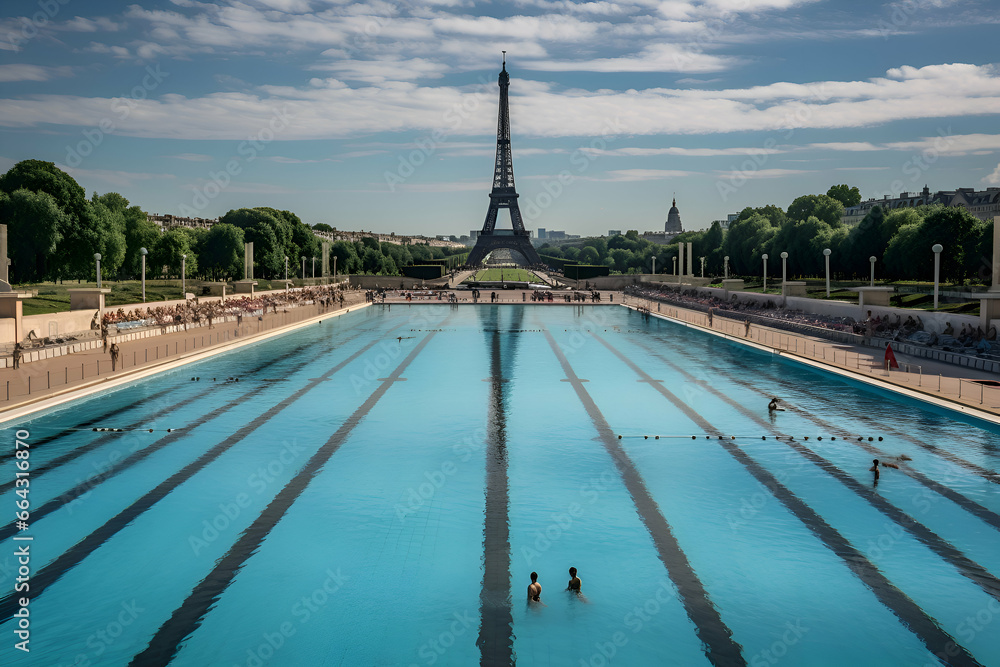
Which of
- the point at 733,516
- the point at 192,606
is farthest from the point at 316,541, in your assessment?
the point at 733,516

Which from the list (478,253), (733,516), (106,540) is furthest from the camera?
(478,253)

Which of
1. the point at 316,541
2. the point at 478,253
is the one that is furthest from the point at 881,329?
the point at 478,253

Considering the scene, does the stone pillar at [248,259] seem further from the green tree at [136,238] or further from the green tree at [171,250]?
the green tree at [136,238]

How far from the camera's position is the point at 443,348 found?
101ft

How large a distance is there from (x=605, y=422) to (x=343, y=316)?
105 ft

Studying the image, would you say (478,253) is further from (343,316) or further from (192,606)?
(192,606)

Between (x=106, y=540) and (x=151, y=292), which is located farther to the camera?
(x=151, y=292)

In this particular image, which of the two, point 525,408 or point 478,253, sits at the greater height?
point 478,253

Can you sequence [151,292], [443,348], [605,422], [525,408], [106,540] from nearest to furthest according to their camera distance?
[106,540] → [605,422] → [525,408] → [443,348] → [151,292]

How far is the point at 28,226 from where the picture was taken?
42312 millimetres

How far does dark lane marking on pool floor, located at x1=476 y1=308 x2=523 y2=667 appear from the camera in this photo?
769 cm

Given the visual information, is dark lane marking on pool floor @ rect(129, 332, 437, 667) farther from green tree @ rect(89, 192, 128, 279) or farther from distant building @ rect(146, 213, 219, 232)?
distant building @ rect(146, 213, 219, 232)

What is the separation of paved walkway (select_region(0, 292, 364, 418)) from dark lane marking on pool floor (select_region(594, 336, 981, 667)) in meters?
15.7

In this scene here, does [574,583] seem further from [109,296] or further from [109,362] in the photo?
[109,296]
